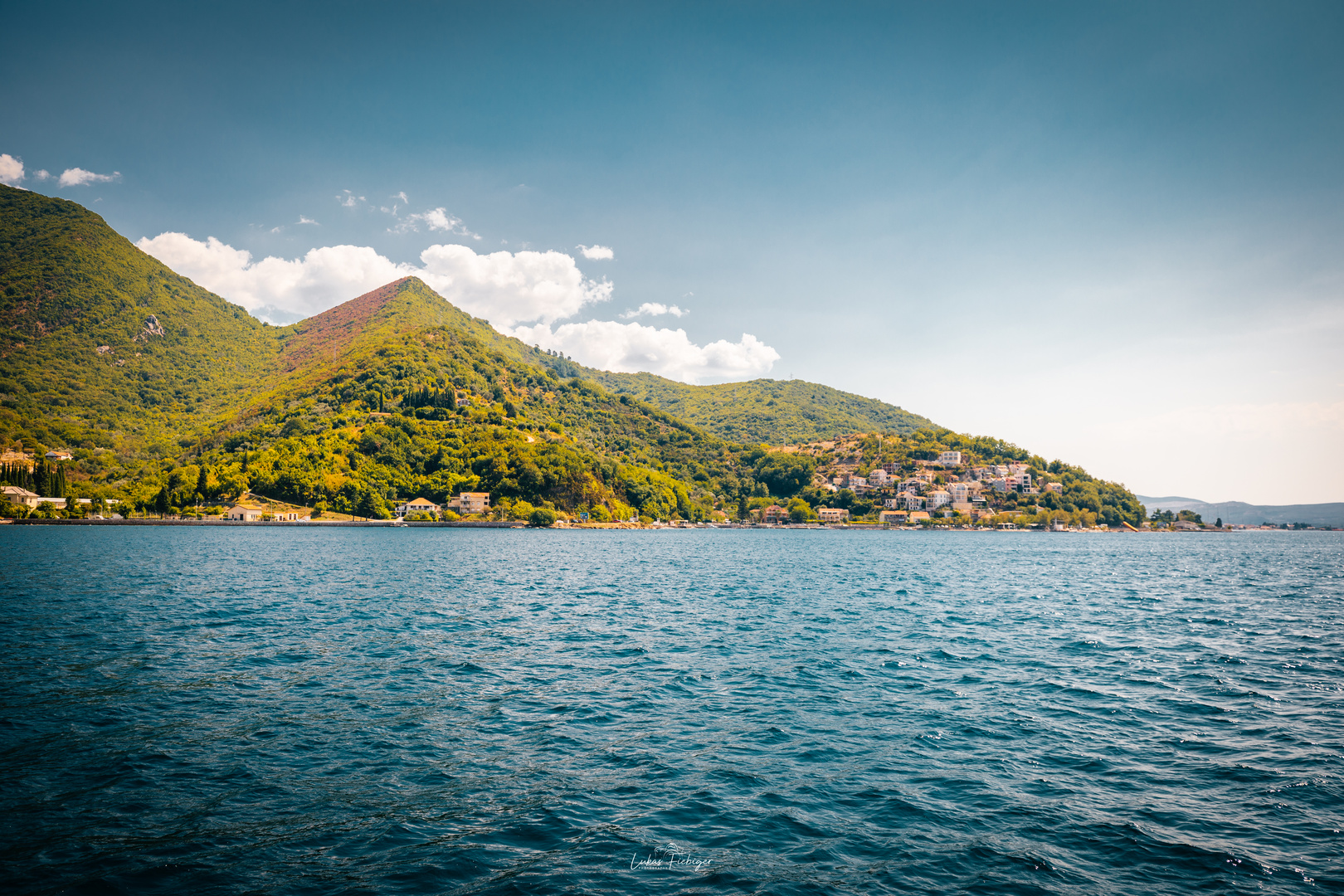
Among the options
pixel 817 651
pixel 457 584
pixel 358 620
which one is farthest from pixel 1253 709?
pixel 457 584

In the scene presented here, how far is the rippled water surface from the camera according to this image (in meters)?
11.2

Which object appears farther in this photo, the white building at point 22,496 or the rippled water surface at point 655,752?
the white building at point 22,496

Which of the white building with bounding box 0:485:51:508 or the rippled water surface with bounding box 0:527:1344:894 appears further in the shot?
the white building with bounding box 0:485:51:508

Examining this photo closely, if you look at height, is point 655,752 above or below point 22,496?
above

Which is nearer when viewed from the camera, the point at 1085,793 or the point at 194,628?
the point at 1085,793

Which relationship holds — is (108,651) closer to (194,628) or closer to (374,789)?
(194,628)

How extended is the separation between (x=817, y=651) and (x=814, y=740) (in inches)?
488

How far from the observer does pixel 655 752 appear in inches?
659

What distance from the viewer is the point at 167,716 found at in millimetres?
18406

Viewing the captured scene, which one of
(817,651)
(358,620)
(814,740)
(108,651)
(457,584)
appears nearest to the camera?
(814,740)

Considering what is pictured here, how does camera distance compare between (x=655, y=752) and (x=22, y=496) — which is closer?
(x=655, y=752)

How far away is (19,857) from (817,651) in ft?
86.0

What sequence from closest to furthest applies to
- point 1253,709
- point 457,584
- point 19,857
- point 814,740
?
point 19,857
point 814,740
point 1253,709
point 457,584

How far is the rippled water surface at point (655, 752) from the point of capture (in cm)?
1116
